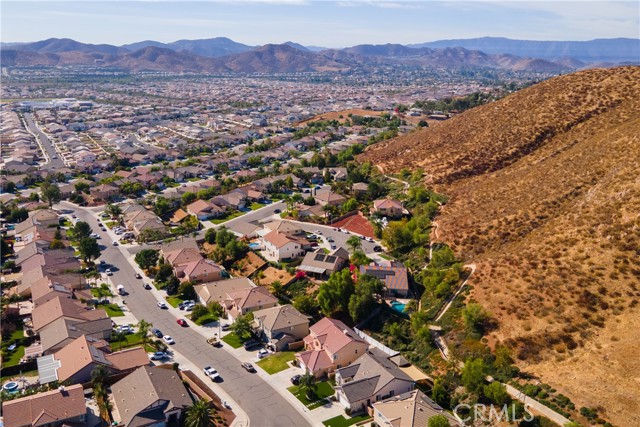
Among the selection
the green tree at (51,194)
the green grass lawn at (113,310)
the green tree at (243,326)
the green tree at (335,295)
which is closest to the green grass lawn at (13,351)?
the green grass lawn at (113,310)

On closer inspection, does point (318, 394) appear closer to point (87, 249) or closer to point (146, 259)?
point (146, 259)

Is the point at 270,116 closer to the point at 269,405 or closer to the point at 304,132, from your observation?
the point at 304,132

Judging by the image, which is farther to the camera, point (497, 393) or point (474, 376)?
point (474, 376)

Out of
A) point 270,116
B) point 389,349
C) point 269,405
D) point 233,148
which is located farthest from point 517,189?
point 270,116

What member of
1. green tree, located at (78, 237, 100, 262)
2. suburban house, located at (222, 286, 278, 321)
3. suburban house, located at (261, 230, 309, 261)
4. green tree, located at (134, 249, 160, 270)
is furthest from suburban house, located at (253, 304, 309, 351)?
green tree, located at (78, 237, 100, 262)

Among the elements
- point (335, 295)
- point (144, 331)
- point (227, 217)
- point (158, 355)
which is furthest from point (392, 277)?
point (227, 217)

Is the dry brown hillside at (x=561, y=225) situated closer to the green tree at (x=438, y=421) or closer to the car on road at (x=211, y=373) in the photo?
the green tree at (x=438, y=421)
